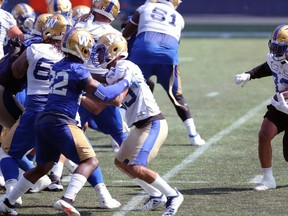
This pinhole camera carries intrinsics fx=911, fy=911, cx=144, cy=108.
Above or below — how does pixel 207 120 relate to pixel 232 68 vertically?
above

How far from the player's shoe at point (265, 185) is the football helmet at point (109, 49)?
187 centimetres

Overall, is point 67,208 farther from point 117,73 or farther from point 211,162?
point 211,162

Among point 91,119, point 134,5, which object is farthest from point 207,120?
point 134,5

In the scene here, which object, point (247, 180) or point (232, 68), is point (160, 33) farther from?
point (232, 68)

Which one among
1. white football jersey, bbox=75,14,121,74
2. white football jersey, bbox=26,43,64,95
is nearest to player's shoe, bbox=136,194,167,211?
white football jersey, bbox=26,43,64,95

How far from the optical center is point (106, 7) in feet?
29.7

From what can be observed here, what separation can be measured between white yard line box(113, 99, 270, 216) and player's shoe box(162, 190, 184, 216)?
0.38 meters

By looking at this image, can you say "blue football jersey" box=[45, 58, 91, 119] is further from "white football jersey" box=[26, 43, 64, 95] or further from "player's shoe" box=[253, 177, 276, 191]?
"player's shoe" box=[253, 177, 276, 191]

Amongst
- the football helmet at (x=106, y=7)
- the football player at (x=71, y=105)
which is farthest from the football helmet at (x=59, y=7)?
the football player at (x=71, y=105)

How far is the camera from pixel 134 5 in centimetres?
2423

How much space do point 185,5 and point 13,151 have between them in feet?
78.8

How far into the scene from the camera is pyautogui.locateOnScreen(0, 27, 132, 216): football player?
688 cm

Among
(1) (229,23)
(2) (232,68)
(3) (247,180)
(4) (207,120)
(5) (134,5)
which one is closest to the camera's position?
(3) (247,180)

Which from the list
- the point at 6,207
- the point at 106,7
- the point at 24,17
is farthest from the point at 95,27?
the point at 6,207
